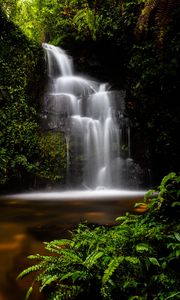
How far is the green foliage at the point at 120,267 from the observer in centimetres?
206

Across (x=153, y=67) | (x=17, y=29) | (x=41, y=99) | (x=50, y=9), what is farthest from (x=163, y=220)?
(x=50, y=9)

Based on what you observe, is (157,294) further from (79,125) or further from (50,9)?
(50,9)

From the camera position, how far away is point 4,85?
943cm

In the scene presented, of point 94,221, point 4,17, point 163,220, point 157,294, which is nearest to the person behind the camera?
point 157,294

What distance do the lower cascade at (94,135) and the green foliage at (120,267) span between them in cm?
719

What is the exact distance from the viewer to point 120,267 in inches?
89.4

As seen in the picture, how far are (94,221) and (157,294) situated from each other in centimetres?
251

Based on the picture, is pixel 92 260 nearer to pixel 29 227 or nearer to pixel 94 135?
pixel 29 227

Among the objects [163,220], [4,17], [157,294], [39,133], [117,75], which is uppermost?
[4,17]

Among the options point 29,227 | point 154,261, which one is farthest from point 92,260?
point 29,227

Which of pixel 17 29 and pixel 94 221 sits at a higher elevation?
pixel 17 29

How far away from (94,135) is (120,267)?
8.35 meters

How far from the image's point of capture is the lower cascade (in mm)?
10039

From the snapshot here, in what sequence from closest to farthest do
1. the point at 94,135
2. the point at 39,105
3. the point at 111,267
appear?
the point at 111,267 < the point at 39,105 < the point at 94,135
